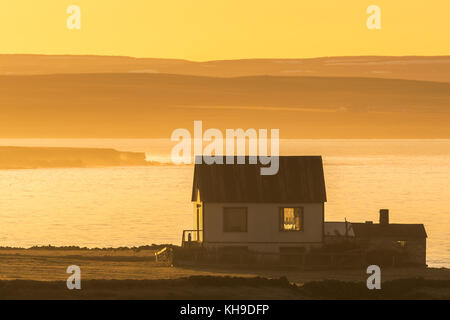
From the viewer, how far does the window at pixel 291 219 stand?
5526 cm

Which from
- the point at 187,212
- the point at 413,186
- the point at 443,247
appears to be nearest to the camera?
the point at 443,247

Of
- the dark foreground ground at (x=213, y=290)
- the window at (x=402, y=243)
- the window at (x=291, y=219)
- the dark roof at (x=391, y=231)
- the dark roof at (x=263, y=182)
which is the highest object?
the dark roof at (x=263, y=182)

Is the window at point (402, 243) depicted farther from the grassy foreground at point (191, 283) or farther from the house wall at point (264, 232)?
the house wall at point (264, 232)

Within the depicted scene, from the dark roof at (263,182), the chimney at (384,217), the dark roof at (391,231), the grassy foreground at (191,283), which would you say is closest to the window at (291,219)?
the dark roof at (263,182)

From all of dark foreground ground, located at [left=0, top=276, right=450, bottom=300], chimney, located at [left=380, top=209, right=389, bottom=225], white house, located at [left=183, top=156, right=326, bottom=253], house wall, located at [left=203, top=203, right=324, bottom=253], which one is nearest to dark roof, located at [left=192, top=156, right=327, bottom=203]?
white house, located at [left=183, top=156, right=326, bottom=253]

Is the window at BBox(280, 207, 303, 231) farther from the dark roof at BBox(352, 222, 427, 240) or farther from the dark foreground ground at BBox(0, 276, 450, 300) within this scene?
→ the dark foreground ground at BBox(0, 276, 450, 300)

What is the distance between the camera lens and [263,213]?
181ft

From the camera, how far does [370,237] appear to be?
189ft

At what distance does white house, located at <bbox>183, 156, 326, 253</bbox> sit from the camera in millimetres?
55094

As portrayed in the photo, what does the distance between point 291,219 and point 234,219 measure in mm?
3093

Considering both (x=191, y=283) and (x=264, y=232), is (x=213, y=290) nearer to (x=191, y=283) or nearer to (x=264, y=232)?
(x=191, y=283)
